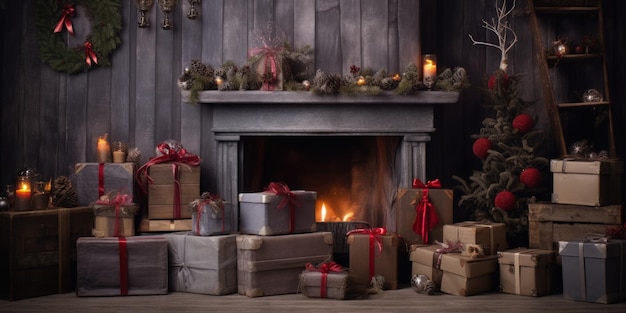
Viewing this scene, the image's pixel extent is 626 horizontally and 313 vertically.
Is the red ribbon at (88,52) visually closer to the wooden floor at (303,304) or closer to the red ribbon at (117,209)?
the red ribbon at (117,209)

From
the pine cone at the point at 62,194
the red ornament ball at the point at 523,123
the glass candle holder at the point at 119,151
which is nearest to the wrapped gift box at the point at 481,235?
the red ornament ball at the point at 523,123

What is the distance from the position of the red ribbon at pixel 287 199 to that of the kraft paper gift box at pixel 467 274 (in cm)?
95

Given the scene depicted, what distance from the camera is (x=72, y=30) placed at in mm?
5332

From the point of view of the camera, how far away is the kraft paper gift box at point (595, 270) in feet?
14.4

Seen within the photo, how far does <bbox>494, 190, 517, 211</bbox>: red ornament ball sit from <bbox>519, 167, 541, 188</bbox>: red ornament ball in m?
0.13

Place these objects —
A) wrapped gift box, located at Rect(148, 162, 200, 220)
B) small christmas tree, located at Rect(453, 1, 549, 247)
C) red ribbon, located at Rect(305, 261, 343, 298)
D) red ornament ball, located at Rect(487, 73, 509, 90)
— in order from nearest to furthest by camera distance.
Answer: red ribbon, located at Rect(305, 261, 343, 298) → wrapped gift box, located at Rect(148, 162, 200, 220) → small christmas tree, located at Rect(453, 1, 549, 247) → red ornament ball, located at Rect(487, 73, 509, 90)

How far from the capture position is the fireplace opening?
226 inches

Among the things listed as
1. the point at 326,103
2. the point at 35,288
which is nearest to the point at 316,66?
the point at 326,103

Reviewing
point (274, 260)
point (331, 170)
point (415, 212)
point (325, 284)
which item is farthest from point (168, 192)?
point (415, 212)

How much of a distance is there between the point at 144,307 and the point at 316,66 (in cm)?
202

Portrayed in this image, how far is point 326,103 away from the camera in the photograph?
5121 millimetres

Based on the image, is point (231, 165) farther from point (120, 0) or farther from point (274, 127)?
point (120, 0)

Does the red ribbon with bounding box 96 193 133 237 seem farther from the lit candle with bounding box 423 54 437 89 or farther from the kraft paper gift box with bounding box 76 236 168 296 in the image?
the lit candle with bounding box 423 54 437 89

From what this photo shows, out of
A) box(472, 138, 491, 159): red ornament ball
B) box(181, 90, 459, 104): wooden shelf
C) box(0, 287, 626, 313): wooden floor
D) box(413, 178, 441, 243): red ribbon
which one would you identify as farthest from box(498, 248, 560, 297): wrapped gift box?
box(181, 90, 459, 104): wooden shelf
